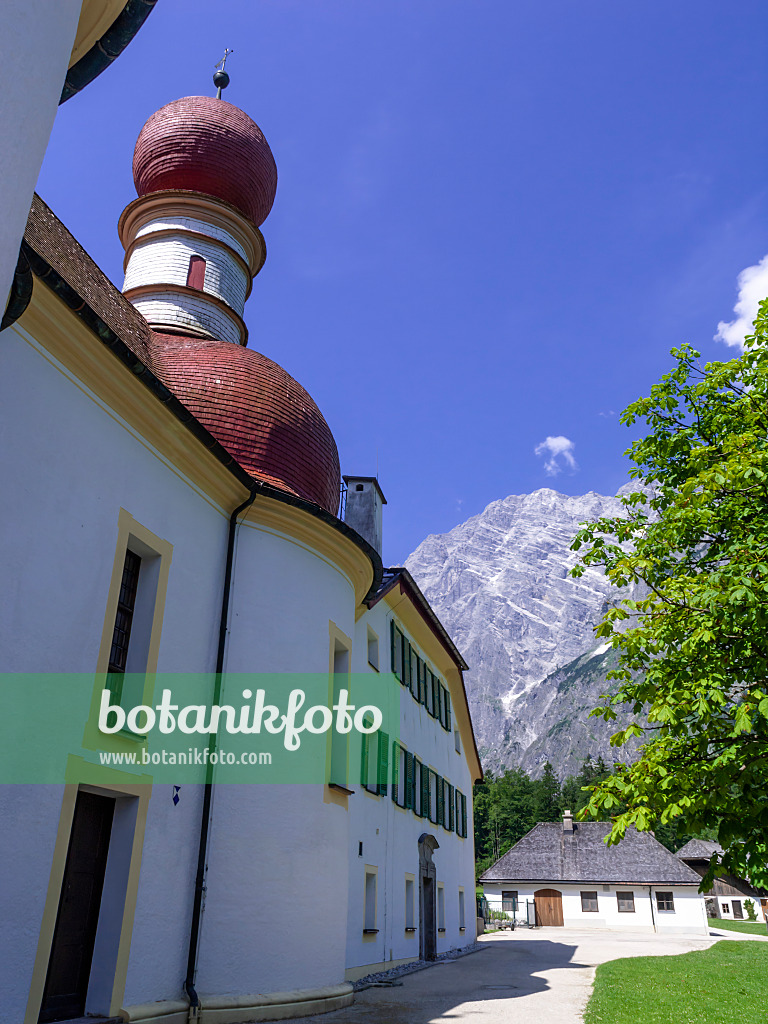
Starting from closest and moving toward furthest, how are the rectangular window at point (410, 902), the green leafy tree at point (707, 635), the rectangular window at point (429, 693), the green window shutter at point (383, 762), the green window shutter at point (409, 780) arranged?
1. the green leafy tree at point (707, 635)
2. the green window shutter at point (383, 762)
3. the rectangular window at point (410, 902)
4. the green window shutter at point (409, 780)
5. the rectangular window at point (429, 693)

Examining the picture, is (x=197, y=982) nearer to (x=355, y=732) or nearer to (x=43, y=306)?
(x=355, y=732)

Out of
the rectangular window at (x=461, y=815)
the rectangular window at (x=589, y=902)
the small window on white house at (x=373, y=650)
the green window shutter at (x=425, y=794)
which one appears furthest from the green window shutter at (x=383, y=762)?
the rectangular window at (x=589, y=902)

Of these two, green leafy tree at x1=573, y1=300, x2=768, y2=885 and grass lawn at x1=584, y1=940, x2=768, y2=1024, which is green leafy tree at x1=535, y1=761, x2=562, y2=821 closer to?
grass lawn at x1=584, y1=940, x2=768, y2=1024

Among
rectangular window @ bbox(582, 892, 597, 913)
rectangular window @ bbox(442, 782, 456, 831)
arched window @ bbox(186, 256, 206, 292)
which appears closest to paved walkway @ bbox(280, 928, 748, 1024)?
rectangular window @ bbox(442, 782, 456, 831)

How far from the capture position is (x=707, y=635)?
586 centimetres

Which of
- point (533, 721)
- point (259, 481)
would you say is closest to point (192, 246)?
point (259, 481)

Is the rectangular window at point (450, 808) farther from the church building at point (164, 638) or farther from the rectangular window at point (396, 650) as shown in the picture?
the church building at point (164, 638)

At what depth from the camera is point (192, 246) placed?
17000mm

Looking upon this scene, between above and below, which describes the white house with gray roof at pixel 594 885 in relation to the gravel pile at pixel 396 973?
above

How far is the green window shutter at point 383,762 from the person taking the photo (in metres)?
15.2

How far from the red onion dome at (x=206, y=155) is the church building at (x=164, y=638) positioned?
154 inches

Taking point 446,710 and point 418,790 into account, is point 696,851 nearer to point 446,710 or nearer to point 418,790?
point 446,710

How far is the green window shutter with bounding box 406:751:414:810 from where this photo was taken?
17.4 metres
